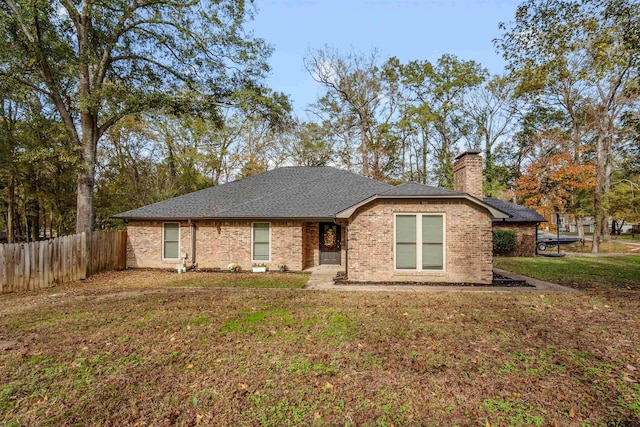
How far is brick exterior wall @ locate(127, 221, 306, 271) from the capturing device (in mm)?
12625

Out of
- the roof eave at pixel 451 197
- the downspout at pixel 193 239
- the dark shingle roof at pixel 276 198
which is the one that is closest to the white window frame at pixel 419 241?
the roof eave at pixel 451 197

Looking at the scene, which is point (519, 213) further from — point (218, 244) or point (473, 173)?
point (218, 244)

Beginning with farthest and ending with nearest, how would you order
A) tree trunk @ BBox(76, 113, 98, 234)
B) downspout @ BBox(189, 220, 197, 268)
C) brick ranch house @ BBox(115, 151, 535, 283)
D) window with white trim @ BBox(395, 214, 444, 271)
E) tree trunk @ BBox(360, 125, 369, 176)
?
tree trunk @ BBox(360, 125, 369, 176) → downspout @ BBox(189, 220, 197, 268) → tree trunk @ BBox(76, 113, 98, 234) → window with white trim @ BBox(395, 214, 444, 271) → brick ranch house @ BBox(115, 151, 535, 283)

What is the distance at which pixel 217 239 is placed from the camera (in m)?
13.2

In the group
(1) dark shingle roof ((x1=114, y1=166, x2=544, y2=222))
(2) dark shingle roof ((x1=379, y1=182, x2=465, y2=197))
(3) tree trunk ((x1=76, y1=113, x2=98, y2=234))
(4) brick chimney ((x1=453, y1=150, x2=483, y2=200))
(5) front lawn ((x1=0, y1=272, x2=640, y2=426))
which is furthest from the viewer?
(3) tree trunk ((x1=76, y1=113, x2=98, y2=234))

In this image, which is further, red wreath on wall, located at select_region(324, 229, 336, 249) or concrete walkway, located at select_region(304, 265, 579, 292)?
red wreath on wall, located at select_region(324, 229, 336, 249)

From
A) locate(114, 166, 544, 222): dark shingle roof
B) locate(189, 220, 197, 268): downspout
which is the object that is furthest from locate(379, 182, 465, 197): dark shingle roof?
locate(189, 220, 197, 268): downspout

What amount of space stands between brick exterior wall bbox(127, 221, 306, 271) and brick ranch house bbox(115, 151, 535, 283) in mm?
42

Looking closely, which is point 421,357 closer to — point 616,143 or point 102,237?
point 102,237

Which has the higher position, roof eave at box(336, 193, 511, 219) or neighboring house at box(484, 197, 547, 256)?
roof eave at box(336, 193, 511, 219)

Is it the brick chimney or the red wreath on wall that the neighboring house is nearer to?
the brick chimney

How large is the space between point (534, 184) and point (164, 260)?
25.9 meters

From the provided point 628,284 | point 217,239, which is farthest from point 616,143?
point 217,239

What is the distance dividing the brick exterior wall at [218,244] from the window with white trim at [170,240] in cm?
17
